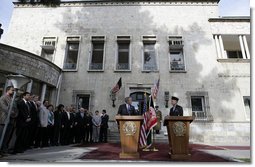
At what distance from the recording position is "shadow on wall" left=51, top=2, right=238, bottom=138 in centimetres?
1123

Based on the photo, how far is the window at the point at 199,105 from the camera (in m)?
11.0

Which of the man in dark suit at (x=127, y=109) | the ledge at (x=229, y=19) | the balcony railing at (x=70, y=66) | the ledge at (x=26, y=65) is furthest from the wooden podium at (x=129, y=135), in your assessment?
the ledge at (x=229, y=19)

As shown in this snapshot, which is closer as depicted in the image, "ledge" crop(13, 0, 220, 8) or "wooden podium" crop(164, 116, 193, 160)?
"wooden podium" crop(164, 116, 193, 160)

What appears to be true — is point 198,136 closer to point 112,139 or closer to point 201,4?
point 112,139

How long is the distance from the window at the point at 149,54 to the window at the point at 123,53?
1.00 m

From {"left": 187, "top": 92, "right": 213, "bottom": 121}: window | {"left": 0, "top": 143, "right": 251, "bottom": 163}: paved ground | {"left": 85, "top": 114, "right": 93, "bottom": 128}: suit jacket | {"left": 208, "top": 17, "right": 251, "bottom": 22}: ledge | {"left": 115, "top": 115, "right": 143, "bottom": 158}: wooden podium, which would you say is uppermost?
{"left": 208, "top": 17, "right": 251, "bottom": 22}: ledge

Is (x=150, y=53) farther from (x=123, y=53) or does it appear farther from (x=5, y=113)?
(x=5, y=113)

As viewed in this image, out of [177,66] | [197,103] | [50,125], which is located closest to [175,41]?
[177,66]

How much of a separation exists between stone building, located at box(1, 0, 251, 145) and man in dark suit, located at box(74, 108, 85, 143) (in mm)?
2449

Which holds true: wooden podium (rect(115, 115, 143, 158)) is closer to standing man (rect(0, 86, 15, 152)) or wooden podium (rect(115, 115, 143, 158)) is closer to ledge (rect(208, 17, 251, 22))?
standing man (rect(0, 86, 15, 152))

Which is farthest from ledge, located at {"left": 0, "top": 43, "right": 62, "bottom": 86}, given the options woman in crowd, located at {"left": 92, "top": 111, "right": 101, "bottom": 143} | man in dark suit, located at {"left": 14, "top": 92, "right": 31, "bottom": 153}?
man in dark suit, located at {"left": 14, "top": 92, "right": 31, "bottom": 153}

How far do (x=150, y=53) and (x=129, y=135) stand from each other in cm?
859

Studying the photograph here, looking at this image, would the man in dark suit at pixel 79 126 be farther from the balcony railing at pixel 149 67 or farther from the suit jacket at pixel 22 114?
the balcony railing at pixel 149 67

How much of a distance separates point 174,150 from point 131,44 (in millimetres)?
8875
